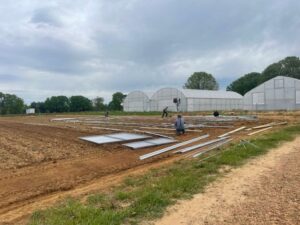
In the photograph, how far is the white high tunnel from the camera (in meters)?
47.2

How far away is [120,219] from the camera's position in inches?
181

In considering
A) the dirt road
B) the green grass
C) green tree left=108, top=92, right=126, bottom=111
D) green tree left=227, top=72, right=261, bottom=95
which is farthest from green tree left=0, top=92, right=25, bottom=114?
the dirt road

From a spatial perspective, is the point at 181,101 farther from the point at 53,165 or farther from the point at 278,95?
the point at 53,165

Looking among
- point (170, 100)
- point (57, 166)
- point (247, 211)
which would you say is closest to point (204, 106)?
point (170, 100)

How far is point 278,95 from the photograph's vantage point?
41.3 metres

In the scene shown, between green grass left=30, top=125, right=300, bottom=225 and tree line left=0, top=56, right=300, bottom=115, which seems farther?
tree line left=0, top=56, right=300, bottom=115

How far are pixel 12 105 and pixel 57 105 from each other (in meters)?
11.6

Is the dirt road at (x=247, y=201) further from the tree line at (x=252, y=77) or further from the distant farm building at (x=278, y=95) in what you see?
the tree line at (x=252, y=77)

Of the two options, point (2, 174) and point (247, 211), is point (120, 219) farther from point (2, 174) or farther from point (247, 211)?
point (2, 174)

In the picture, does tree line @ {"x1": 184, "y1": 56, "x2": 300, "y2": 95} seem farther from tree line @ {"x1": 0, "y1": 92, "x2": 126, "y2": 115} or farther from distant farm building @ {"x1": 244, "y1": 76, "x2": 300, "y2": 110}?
distant farm building @ {"x1": 244, "y1": 76, "x2": 300, "y2": 110}

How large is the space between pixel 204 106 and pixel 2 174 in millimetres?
42480

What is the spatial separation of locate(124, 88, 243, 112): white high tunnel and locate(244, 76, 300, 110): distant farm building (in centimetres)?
762

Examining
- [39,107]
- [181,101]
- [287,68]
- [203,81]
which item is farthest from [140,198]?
[39,107]

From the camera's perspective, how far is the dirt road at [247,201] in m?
4.65
